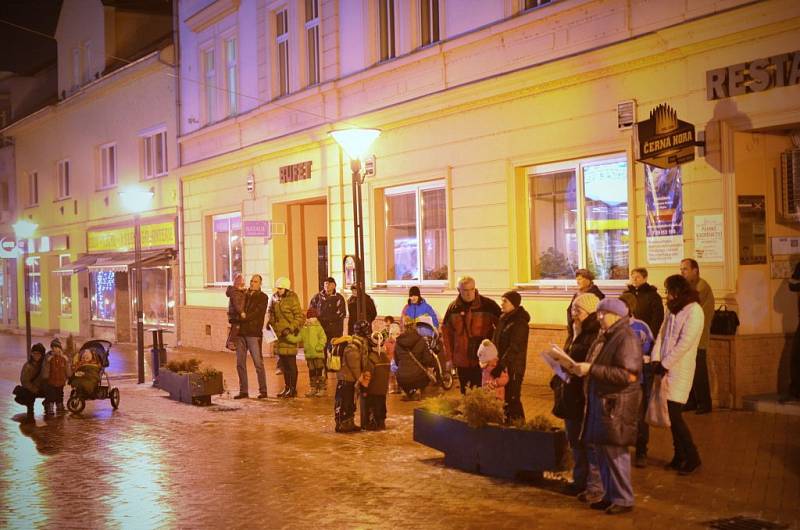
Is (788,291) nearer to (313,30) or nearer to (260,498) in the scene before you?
(260,498)

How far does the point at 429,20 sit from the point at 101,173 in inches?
710

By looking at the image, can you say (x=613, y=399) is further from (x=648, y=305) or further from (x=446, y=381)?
(x=446, y=381)

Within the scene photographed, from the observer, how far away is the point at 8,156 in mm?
39625

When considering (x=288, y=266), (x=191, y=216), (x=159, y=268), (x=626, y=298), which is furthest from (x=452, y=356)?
(x=159, y=268)

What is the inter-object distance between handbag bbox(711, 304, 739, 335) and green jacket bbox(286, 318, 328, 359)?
618 centimetres

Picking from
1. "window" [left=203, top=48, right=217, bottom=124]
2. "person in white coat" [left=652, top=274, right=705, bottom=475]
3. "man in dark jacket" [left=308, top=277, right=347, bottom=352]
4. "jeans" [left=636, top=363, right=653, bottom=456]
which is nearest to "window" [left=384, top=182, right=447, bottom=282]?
"man in dark jacket" [left=308, top=277, right=347, bottom=352]

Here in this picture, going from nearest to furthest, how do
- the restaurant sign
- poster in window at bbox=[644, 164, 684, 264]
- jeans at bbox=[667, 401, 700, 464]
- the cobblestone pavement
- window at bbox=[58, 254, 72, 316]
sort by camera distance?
the cobblestone pavement, jeans at bbox=[667, 401, 700, 464], the restaurant sign, poster in window at bbox=[644, 164, 684, 264], window at bbox=[58, 254, 72, 316]

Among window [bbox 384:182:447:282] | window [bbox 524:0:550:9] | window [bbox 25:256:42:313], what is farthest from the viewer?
window [bbox 25:256:42:313]

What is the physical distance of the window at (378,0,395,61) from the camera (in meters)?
18.1

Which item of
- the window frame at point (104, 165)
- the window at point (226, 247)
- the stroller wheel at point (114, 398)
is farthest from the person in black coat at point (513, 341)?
the window frame at point (104, 165)

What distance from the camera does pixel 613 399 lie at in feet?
23.6

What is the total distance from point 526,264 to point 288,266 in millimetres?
8591

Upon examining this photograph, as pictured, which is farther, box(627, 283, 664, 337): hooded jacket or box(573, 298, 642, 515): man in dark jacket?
box(627, 283, 664, 337): hooded jacket

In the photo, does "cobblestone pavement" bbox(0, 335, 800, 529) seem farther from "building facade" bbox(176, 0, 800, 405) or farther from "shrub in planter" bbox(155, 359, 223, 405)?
"building facade" bbox(176, 0, 800, 405)
